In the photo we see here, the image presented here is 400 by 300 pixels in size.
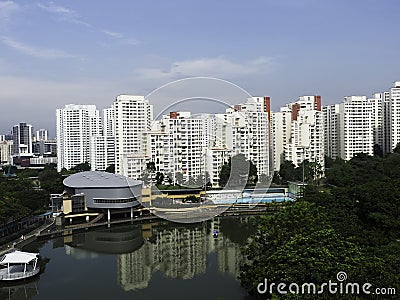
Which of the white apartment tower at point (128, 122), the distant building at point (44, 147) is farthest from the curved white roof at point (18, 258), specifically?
the distant building at point (44, 147)

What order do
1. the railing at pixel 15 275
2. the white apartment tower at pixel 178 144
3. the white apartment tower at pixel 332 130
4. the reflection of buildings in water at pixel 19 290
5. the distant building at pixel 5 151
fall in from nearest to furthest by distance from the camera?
1. the reflection of buildings in water at pixel 19 290
2. the railing at pixel 15 275
3. the white apartment tower at pixel 178 144
4. the white apartment tower at pixel 332 130
5. the distant building at pixel 5 151

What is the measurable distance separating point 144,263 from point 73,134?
13.2 m

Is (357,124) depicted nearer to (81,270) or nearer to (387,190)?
(387,190)

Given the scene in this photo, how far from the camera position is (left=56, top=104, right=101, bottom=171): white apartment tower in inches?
708

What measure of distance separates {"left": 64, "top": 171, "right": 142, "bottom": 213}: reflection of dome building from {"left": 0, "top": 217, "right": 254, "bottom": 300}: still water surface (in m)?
0.63

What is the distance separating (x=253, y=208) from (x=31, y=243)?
4839 mm

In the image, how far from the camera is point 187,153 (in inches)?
379

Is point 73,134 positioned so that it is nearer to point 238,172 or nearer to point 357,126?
point 238,172

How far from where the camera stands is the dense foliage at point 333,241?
3289mm

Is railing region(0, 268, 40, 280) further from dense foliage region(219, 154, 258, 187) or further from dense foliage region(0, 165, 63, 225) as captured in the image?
dense foliage region(219, 154, 258, 187)

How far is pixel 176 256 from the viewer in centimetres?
625

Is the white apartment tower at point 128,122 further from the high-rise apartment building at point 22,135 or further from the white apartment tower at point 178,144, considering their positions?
the high-rise apartment building at point 22,135

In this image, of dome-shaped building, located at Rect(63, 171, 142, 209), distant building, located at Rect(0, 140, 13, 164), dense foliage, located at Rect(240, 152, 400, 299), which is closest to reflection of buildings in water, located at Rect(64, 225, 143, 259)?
dome-shaped building, located at Rect(63, 171, 142, 209)

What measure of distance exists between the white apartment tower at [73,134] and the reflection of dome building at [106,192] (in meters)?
9.28
